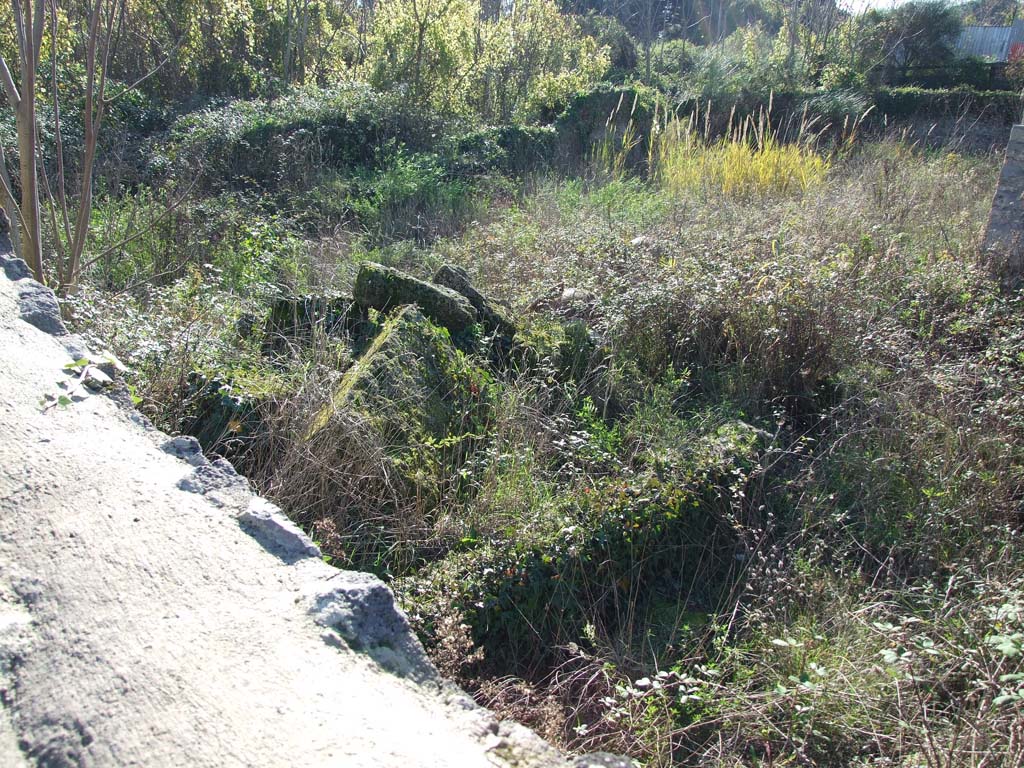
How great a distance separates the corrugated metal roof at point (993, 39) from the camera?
75.9 feet

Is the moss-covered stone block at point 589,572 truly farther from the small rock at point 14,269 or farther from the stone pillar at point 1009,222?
the stone pillar at point 1009,222

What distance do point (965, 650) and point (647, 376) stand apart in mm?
2563

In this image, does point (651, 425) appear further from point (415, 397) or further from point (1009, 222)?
point (1009, 222)

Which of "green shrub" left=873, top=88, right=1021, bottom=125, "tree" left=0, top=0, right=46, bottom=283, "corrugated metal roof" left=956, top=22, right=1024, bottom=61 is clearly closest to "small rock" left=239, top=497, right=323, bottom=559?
"tree" left=0, top=0, right=46, bottom=283

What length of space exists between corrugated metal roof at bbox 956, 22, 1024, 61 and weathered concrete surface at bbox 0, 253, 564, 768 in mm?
27631

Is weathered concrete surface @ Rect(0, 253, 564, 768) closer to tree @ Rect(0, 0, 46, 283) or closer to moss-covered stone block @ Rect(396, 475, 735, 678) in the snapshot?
moss-covered stone block @ Rect(396, 475, 735, 678)

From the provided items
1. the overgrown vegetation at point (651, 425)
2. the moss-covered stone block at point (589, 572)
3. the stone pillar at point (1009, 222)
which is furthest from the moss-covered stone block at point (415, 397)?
the stone pillar at point (1009, 222)

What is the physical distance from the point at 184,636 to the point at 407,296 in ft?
10.2

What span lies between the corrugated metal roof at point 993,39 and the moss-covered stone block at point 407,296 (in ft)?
82.7

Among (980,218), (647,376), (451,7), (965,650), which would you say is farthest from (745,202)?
(451,7)

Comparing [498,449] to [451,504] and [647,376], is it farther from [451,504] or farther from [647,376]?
[647,376]

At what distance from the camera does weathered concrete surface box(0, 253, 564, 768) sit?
62.1 inches

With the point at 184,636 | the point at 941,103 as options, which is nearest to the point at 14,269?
the point at 184,636

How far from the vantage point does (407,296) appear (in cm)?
467
